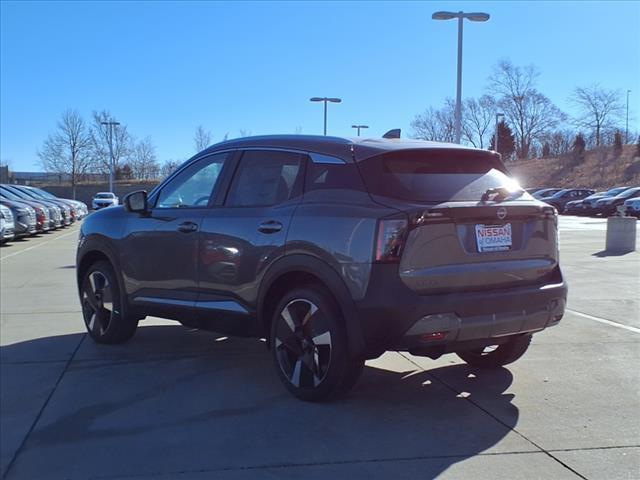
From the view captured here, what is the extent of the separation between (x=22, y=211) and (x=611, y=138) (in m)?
69.1

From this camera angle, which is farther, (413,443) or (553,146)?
(553,146)

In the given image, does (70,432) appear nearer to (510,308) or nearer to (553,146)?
(510,308)

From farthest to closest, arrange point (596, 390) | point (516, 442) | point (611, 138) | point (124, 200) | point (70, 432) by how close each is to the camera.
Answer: point (611, 138)
point (124, 200)
point (596, 390)
point (70, 432)
point (516, 442)

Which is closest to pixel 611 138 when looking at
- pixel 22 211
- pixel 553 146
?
pixel 553 146

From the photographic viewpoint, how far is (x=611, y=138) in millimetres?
73500

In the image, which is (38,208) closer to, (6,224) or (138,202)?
(6,224)

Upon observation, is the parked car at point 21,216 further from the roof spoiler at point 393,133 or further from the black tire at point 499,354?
the black tire at point 499,354

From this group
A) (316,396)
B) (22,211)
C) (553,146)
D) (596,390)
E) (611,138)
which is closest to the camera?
(316,396)

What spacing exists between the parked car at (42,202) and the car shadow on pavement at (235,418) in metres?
18.0

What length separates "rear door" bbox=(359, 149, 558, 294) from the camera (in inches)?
160

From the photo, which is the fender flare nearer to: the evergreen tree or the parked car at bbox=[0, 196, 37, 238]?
the parked car at bbox=[0, 196, 37, 238]

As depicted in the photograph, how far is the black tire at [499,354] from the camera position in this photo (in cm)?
525

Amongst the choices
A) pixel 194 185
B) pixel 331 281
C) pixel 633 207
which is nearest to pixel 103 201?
pixel 633 207

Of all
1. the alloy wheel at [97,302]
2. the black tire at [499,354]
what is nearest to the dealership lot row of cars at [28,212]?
the alloy wheel at [97,302]
